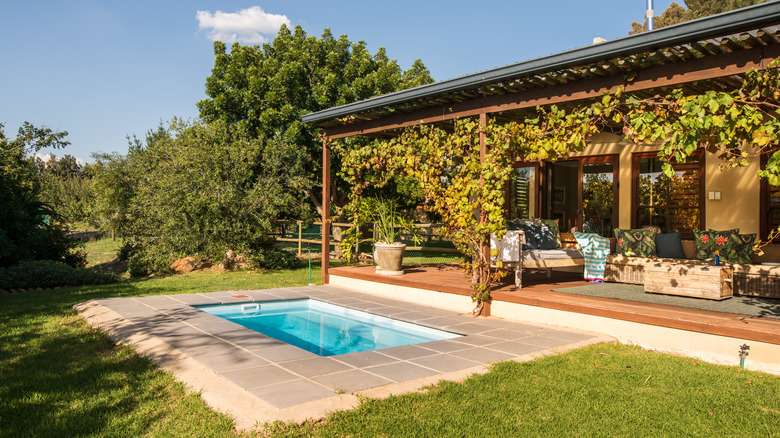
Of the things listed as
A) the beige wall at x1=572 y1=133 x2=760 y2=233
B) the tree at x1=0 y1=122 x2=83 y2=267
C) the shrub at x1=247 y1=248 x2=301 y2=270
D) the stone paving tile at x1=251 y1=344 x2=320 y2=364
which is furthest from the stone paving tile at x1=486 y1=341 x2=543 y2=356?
the tree at x1=0 y1=122 x2=83 y2=267

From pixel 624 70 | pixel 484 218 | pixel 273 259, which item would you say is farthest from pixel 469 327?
pixel 273 259

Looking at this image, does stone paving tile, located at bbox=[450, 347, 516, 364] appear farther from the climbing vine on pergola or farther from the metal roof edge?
the metal roof edge

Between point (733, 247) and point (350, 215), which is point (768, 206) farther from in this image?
point (350, 215)

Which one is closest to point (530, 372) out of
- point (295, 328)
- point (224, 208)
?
point (295, 328)

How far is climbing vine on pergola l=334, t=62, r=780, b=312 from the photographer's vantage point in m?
3.94

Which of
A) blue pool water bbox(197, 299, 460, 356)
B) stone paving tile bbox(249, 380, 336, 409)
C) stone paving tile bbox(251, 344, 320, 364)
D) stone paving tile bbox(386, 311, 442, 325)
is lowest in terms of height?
blue pool water bbox(197, 299, 460, 356)

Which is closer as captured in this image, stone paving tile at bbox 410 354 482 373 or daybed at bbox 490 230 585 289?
stone paving tile at bbox 410 354 482 373

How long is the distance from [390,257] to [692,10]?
25.9m

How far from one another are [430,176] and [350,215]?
2942mm

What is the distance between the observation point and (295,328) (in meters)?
6.38

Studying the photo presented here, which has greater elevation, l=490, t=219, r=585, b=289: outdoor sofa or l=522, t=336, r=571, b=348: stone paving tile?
l=490, t=219, r=585, b=289: outdoor sofa

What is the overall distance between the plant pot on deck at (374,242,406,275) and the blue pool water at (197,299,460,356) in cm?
152

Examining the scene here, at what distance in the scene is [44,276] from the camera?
351 inches

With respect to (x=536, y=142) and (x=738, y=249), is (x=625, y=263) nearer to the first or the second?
(x=738, y=249)
